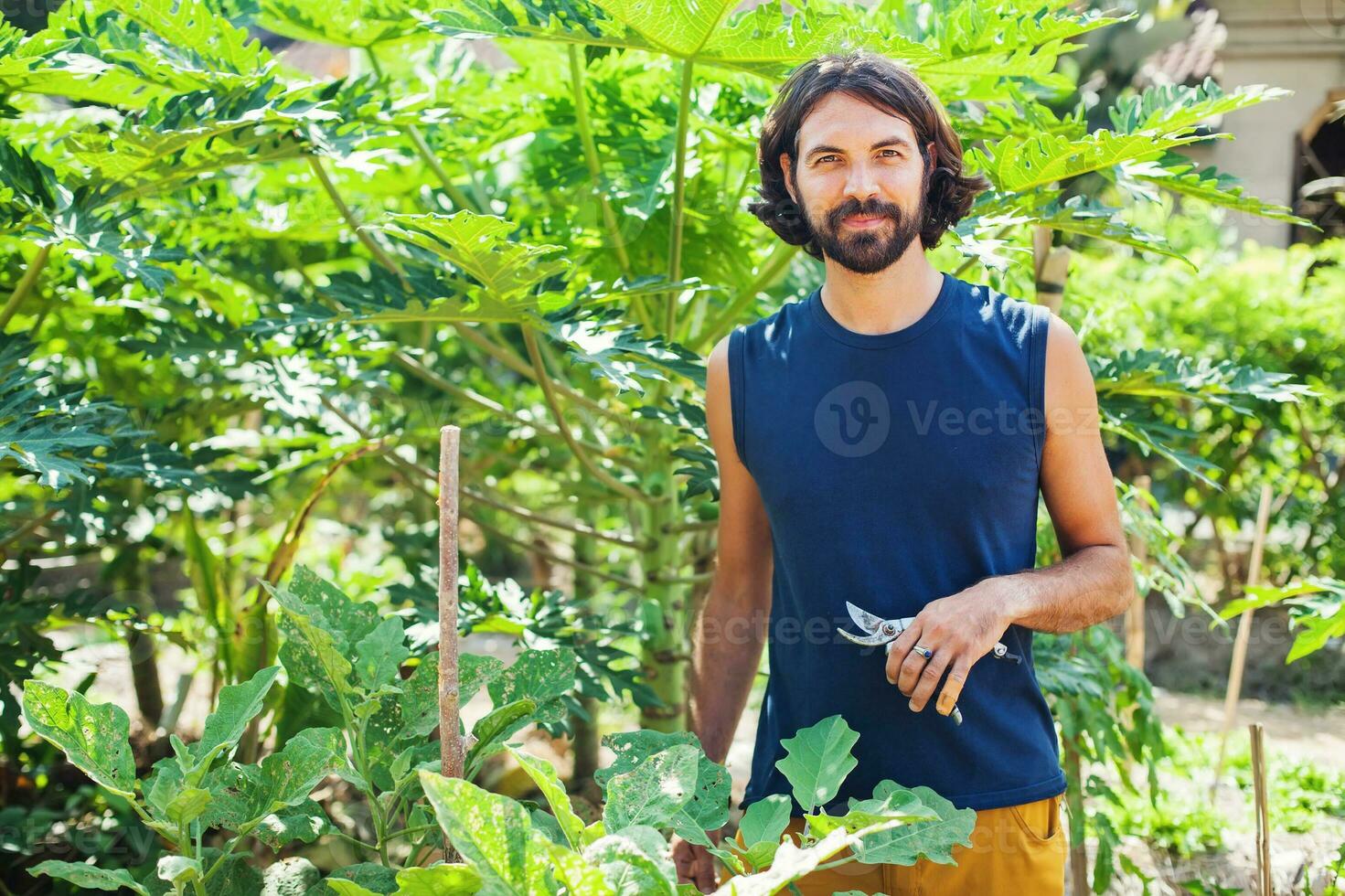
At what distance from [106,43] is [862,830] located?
1618 mm

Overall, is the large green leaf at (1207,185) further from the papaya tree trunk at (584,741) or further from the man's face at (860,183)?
the papaya tree trunk at (584,741)

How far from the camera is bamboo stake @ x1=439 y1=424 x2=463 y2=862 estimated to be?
3.76 ft

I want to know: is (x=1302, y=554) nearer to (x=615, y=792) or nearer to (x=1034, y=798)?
(x=1034, y=798)

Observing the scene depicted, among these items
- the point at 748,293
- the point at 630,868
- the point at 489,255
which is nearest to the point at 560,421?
the point at 748,293

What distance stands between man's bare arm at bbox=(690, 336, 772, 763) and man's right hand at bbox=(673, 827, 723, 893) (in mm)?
162

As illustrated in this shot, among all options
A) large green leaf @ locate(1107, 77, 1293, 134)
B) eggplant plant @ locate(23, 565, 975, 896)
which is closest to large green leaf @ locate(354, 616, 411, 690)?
eggplant plant @ locate(23, 565, 975, 896)

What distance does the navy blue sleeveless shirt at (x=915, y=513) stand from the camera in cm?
154

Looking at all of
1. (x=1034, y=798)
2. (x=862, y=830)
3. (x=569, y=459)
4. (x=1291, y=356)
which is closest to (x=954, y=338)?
(x=1034, y=798)

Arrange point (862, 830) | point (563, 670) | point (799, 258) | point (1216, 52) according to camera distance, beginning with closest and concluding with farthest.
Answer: point (862, 830), point (563, 670), point (799, 258), point (1216, 52)

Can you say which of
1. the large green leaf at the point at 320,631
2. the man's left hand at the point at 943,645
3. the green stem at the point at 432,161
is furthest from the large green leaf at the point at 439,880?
the green stem at the point at 432,161

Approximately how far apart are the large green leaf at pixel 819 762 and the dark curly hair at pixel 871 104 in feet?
2.39

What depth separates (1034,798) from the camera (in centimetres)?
153

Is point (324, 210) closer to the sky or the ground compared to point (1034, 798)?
closer to the sky

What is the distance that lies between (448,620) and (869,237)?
763mm
